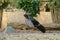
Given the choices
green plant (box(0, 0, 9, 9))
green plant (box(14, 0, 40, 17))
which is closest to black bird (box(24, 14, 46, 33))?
green plant (box(14, 0, 40, 17))

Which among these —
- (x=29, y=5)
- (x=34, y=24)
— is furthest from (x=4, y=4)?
(x=34, y=24)

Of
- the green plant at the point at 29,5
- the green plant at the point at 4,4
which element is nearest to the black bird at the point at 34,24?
the green plant at the point at 29,5

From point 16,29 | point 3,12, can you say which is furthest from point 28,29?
point 3,12

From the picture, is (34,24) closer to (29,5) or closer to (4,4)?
(29,5)

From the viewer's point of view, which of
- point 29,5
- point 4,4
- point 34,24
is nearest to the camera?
point 34,24

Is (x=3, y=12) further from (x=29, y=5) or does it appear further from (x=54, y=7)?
(x=54, y=7)

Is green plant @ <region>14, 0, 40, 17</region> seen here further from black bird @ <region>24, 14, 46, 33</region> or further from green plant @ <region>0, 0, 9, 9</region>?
black bird @ <region>24, 14, 46, 33</region>

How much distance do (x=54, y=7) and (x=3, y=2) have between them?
129cm

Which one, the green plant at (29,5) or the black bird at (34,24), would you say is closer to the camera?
the black bird at (34,24)

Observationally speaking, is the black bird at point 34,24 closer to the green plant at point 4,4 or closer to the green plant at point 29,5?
the green plant at point 29,5

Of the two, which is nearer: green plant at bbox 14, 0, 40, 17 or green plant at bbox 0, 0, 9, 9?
green plant at bbox 14, 0, 40, 17

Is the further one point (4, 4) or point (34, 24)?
point (4, 4)

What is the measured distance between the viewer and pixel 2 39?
197 inches

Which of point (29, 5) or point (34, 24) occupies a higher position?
point (29, 5)
